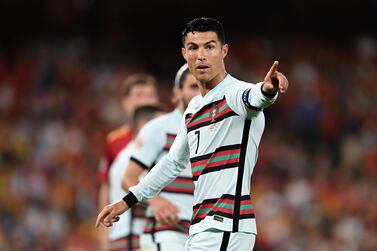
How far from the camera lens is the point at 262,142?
1730cm

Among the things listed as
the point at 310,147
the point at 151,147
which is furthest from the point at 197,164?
the point at 310,147

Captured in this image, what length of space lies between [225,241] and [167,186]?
200 centimetres

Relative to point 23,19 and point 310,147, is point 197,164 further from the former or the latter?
point 23,19

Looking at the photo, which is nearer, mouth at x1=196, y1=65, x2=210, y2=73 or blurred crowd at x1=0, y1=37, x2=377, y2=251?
mouth at x1=196, y1=65, x2=210, y2=73

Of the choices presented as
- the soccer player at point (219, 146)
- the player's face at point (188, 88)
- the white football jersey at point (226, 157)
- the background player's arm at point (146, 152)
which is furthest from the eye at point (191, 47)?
the background player's arm at point (146, 152)

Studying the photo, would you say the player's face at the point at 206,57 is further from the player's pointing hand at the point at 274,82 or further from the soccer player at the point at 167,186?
the soccer player at the point at 167,186

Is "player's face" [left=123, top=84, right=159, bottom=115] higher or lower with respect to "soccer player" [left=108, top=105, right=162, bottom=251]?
higher

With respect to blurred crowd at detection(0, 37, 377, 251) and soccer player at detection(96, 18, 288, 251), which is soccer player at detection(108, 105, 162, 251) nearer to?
soccer player at detection(96, 18, 288, 251)

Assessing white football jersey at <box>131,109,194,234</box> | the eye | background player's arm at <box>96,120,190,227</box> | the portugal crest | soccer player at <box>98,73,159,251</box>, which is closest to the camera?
the portugal crest

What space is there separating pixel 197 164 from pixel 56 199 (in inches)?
452

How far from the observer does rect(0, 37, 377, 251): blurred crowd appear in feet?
50.5

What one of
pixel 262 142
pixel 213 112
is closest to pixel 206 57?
pixel 213 112

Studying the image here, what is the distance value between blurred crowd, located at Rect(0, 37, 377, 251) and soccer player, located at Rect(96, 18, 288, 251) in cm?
887

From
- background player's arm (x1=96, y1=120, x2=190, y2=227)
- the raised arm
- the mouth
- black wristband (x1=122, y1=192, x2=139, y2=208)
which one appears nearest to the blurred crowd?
background player's arm (x1=96, y1=120, x2=190, y2=227)
